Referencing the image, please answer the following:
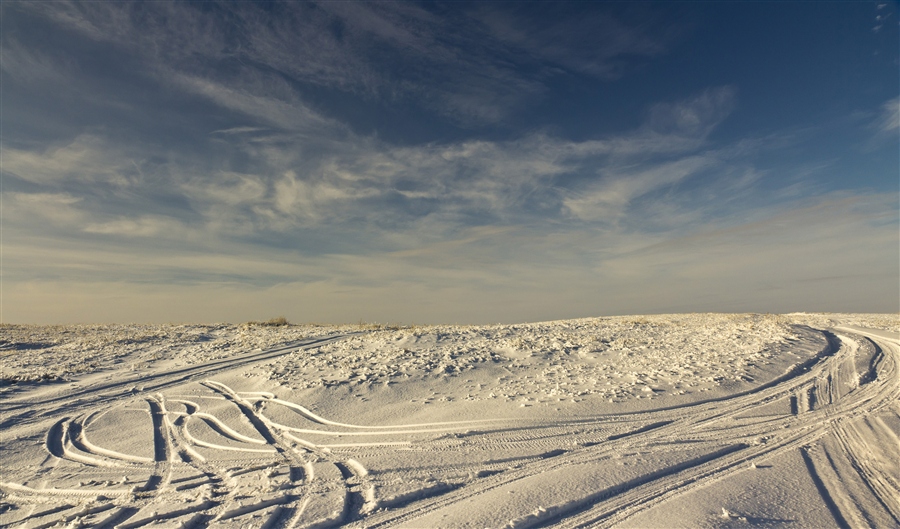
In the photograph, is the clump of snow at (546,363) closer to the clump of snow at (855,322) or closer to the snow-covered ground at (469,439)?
the snow-covered ground at (469,439)

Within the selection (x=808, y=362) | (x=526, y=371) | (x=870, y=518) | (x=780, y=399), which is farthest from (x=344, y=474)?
(x=808, y=362)

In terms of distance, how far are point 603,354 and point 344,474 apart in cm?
999

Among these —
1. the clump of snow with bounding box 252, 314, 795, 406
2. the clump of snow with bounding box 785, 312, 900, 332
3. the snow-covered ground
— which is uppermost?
the clump of snow with bounding box 785, 312, 900, 332

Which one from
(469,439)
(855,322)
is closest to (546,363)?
(469,439)

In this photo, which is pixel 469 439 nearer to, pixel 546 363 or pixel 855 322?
pixel 546 363

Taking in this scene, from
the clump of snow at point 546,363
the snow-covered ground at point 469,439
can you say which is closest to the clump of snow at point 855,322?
the clump of snow at point 546,363

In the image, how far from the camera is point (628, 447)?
21.9 ft

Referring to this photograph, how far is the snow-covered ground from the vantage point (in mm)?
5039

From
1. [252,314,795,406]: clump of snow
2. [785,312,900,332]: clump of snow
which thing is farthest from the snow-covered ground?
[785,312,900,332]: clump of snow

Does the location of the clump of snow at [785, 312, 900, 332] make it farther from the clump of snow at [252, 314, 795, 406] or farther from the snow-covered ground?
the snow-covered ground

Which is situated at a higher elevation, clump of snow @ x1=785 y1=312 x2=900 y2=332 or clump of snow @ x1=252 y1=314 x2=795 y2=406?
clump of snow @ x1=785 y1=312 x2=900 y2=332

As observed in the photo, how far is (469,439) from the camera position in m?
7.33

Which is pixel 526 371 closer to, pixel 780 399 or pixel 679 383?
pixel 679 383

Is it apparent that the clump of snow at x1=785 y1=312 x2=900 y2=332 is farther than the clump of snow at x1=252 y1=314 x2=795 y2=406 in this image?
Yes
